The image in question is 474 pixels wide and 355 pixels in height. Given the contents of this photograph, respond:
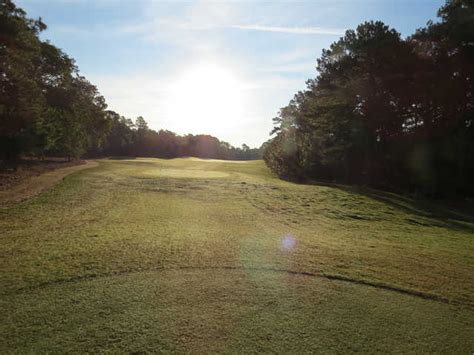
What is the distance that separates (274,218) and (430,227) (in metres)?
6.24

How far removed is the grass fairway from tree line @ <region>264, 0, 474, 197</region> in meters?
15.5

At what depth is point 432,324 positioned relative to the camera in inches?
152

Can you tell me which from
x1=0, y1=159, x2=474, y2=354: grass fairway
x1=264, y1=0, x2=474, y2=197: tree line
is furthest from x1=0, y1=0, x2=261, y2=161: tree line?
x1=264, y1=0, x2=474, y2=197: tree line

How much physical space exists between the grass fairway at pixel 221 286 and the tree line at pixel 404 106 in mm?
15544

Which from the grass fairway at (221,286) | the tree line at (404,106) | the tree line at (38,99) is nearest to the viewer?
the grass fairway at (221,286)

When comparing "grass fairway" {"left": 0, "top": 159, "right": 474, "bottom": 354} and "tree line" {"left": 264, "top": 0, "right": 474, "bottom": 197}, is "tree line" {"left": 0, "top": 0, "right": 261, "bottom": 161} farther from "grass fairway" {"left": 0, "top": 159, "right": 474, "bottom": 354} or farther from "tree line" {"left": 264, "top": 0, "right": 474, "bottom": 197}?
"tree line" {"left": 264, "top": 0, "right": 474, "bottom": 197}

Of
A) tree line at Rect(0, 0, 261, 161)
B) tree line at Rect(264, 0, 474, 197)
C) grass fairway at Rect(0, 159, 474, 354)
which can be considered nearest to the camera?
grass fairway at Rect(0, 159, 474, 354)

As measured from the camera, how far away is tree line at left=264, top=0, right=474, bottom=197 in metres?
20.8

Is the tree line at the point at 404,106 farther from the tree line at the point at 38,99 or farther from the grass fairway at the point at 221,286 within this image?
the tree line at the point at 38,99

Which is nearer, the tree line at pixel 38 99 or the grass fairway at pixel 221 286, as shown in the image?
the grass fairway at pixel 221 286

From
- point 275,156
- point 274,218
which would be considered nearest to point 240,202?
point 274,218

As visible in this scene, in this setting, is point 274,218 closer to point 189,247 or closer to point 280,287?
point 189,247

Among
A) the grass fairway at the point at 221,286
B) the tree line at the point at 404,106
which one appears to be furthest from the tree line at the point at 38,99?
the tree line at the point at 404,106

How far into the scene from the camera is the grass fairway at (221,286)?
3.36 meters
